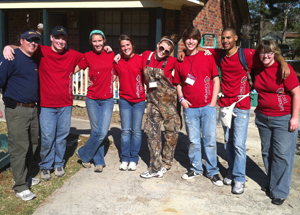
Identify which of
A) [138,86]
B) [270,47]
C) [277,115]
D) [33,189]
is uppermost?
[270,47]

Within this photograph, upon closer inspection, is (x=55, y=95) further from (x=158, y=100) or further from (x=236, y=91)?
(x=236, y=91)

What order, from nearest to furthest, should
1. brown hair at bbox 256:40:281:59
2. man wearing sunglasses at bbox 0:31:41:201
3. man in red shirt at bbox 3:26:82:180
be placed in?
brown hair at bbox 256:40:281:59
man wearing sunglasses at bbox 0:31:41:201
man in red shirt at bbox 3:26:82:180

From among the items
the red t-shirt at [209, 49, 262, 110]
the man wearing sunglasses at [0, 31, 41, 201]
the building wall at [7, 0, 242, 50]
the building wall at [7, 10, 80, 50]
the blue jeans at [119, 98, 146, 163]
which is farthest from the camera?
the building wall at [7, 10, 80, 50]

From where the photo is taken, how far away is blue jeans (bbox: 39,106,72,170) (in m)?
4.16

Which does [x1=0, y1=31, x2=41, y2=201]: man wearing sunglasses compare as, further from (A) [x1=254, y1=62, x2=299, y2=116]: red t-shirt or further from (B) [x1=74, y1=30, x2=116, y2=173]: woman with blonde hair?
(A) [x1=254, y1=62, x2=299, y2=116]: red t-shirt

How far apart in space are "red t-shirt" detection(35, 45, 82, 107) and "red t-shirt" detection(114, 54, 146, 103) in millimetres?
680

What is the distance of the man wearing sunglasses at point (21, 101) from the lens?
3.70 metres

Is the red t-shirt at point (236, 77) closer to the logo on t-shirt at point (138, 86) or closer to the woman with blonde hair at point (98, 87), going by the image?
the logo on t-shirt at point (138, 86)

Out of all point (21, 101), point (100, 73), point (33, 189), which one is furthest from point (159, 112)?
point (33, 189)

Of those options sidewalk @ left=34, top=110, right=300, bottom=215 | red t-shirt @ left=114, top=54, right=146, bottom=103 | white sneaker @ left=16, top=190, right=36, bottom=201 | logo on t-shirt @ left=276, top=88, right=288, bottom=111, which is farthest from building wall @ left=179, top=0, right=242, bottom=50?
white sneaker @ left=16, top=190, right=36, bottom=201

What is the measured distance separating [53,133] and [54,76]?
0.75 m

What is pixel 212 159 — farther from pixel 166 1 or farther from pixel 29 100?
pixel 166 1

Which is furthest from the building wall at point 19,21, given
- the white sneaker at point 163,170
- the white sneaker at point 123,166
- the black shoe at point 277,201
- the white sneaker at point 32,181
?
the black shoe at point 277,201

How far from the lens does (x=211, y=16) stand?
1140cm
